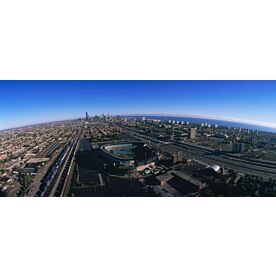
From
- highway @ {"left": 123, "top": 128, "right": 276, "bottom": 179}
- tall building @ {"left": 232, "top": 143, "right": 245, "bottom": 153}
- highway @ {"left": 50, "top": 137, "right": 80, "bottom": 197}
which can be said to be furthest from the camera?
tall building @ {"left": 232, "top": 143, "right": 245, "bottom": 153}

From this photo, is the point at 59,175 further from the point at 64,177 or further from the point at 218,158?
the point at 218,158

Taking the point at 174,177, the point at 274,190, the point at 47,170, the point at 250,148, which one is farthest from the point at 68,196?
the point at 250,148

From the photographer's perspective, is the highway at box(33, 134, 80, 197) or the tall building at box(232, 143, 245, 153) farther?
the tall building at box(232, 143, 245, 153)

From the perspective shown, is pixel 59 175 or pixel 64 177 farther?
pixel 59 175

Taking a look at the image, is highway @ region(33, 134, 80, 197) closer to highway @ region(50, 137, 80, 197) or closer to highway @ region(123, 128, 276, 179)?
highway @ region(50, 137, 80, 197)

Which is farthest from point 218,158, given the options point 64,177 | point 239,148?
point 64,177

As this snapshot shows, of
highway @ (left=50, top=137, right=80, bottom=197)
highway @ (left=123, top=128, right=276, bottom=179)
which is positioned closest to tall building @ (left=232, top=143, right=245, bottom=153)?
highway @ (left=123, top=128, right=276, bottom=179)

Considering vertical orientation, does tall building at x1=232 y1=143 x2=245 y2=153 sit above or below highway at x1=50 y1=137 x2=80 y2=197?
above

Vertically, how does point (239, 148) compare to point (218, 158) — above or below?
above

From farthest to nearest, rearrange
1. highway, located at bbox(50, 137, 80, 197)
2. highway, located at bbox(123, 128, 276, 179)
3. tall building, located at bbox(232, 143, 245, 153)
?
tall building, located at bbox(232, 143, 245, 153), highway, located at bbox(123, 128, 276, 179), highway, located at bbox(50, 137, 80, 197)

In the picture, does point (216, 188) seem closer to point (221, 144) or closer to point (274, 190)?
point (274, 190)

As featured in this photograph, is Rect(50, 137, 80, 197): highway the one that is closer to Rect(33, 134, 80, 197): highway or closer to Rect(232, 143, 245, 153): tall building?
Rect(33, 134, 80, 197): highway
